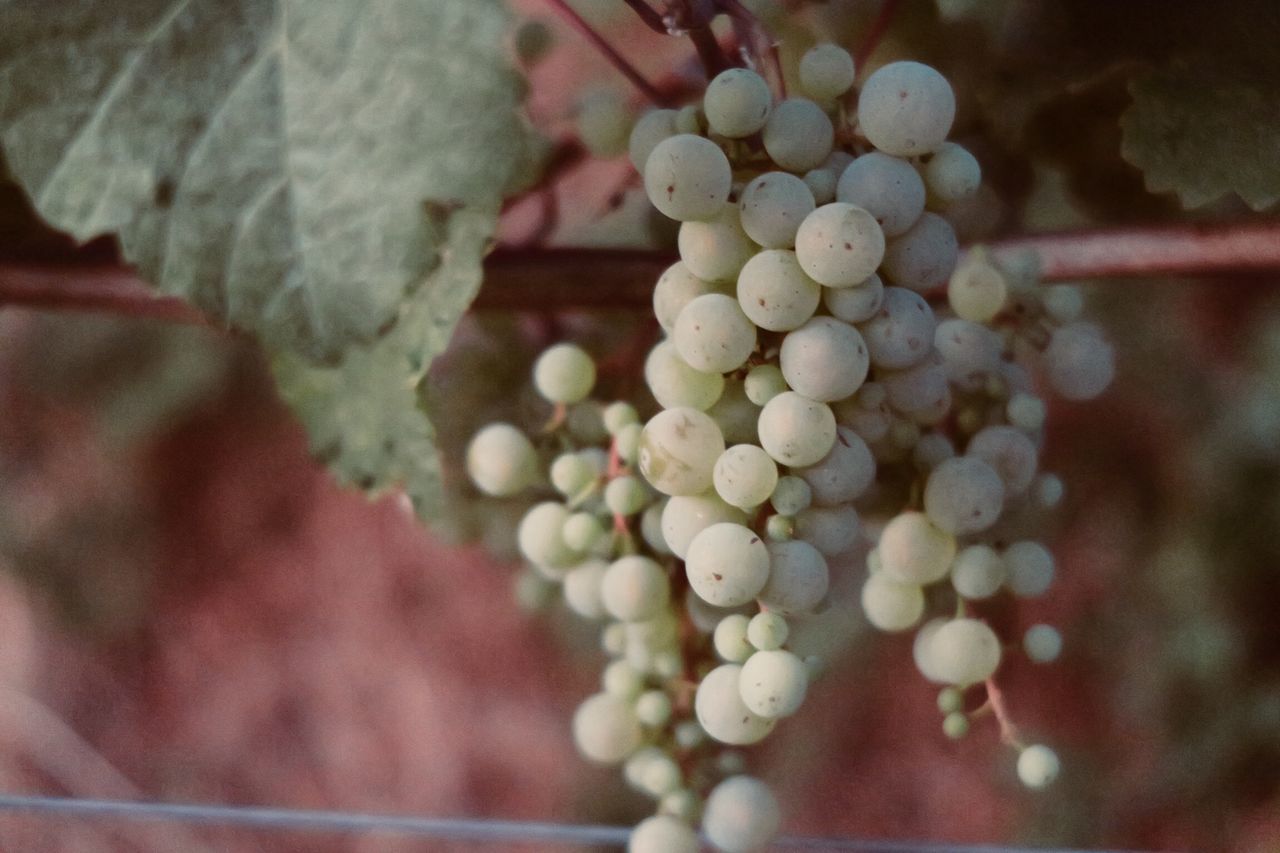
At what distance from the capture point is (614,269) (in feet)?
1.59

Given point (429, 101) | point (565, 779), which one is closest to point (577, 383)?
point (429, 101)

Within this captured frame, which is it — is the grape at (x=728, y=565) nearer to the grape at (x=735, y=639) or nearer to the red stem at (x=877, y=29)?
the grape at (x=735, y=639)

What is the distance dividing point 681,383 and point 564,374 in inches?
4.4

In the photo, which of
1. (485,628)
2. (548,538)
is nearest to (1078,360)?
(548,538)

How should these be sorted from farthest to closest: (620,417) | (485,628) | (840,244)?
(485,628) < (620,417) < (840,244)

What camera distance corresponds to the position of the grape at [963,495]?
37 centimetres

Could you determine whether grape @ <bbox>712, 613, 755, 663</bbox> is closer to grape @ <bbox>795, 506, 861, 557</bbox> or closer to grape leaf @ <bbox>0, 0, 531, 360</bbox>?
grape @ <bbox>795, 506, 861, 557</bbox>

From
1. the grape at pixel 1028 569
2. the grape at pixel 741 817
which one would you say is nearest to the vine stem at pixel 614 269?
the grape at pixel 1028 569

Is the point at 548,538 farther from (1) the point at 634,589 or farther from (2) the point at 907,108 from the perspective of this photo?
(2) the point at 907,108

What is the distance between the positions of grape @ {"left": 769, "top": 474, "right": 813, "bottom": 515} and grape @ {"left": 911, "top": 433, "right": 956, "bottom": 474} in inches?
2.5

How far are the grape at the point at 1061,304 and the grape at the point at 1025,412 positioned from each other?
0.05 metres

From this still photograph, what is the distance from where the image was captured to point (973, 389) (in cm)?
41

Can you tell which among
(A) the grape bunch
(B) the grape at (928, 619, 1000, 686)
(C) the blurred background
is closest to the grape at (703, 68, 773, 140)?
(A) the grape bunch

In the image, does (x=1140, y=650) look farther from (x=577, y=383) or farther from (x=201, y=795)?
(x=201, y=795)
